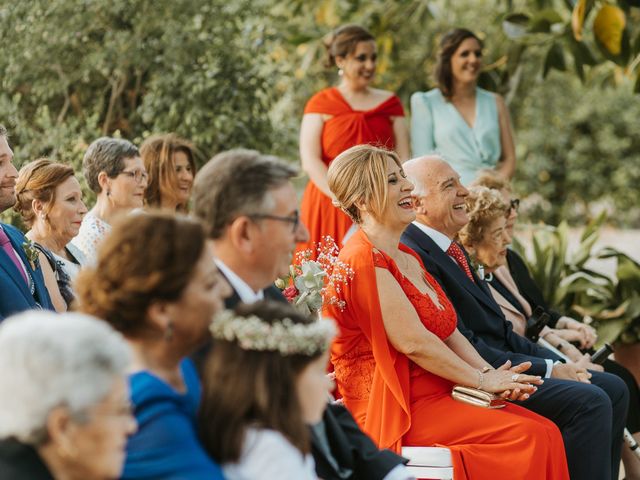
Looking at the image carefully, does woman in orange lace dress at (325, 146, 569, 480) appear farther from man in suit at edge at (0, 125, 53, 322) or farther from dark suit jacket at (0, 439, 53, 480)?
dark suit jacket at (0, 439, 53, 480)

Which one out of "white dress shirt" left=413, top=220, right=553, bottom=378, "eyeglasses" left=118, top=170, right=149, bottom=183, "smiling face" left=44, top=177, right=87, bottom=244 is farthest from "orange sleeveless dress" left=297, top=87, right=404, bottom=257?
"smiling face" left=44, top=177, right=87, bottom=244

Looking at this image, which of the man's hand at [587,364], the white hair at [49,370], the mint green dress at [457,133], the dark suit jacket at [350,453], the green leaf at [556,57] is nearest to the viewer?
the white hair at [49,370]

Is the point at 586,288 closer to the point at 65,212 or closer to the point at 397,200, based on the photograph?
the point at 397,200

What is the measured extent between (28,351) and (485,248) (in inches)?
147

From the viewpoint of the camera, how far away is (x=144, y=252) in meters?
2.22

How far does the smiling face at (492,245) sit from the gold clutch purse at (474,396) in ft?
4.45

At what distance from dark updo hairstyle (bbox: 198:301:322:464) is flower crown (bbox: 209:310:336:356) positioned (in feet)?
0.05

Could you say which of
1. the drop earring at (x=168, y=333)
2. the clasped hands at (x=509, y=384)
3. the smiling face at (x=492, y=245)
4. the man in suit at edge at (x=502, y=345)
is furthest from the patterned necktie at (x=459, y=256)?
the drop earring at (x=168, y=333)

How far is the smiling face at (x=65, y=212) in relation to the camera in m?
4.56

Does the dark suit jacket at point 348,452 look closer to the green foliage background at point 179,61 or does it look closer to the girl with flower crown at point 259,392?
the girl with flower crown at point 259,392

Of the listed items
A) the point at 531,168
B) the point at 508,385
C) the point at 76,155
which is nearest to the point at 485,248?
the point at 508,385

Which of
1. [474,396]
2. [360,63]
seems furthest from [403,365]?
[360,63]

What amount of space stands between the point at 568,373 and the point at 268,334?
284 centimetres

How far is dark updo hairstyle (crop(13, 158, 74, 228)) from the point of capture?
15.0 feet
